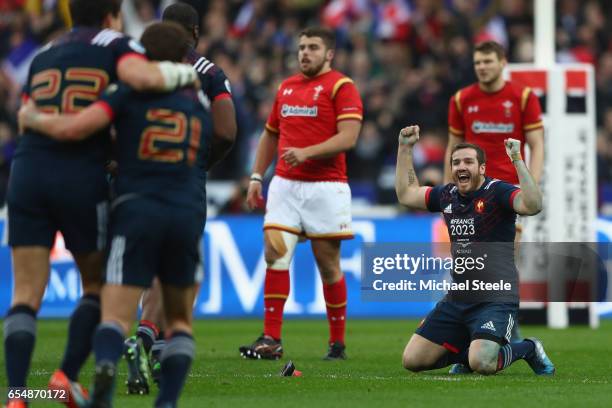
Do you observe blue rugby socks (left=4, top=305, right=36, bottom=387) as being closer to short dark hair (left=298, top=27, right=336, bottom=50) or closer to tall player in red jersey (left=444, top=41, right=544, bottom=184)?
short dark hair (left=298, top=27, right=336, bottom=50)

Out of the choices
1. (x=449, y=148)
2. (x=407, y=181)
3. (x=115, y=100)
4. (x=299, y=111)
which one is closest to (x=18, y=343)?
(x=115, y=100)

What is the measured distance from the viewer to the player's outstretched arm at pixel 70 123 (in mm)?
6410

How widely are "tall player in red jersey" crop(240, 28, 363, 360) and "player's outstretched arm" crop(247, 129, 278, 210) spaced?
11mm

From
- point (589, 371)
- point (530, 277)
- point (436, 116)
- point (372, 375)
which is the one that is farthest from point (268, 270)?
point (436, 116)

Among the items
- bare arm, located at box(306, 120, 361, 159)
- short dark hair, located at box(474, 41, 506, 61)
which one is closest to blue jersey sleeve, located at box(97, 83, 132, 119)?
bare arm, located at box(306, 120, 361, 159)

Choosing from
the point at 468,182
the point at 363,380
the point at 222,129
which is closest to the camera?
the point at 222,129

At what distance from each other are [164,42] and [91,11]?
1.64ft

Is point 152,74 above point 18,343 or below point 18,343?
above

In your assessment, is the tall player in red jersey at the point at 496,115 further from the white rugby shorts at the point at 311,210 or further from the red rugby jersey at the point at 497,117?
the white rugby shorts at the point at 311,210

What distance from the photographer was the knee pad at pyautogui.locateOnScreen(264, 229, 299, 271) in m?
10.8

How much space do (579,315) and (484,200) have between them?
20.0 ft

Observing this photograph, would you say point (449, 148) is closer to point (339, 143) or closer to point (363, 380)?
point (339, 143)

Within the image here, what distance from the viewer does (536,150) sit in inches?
442

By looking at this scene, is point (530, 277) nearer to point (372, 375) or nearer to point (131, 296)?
point (372, 375)
